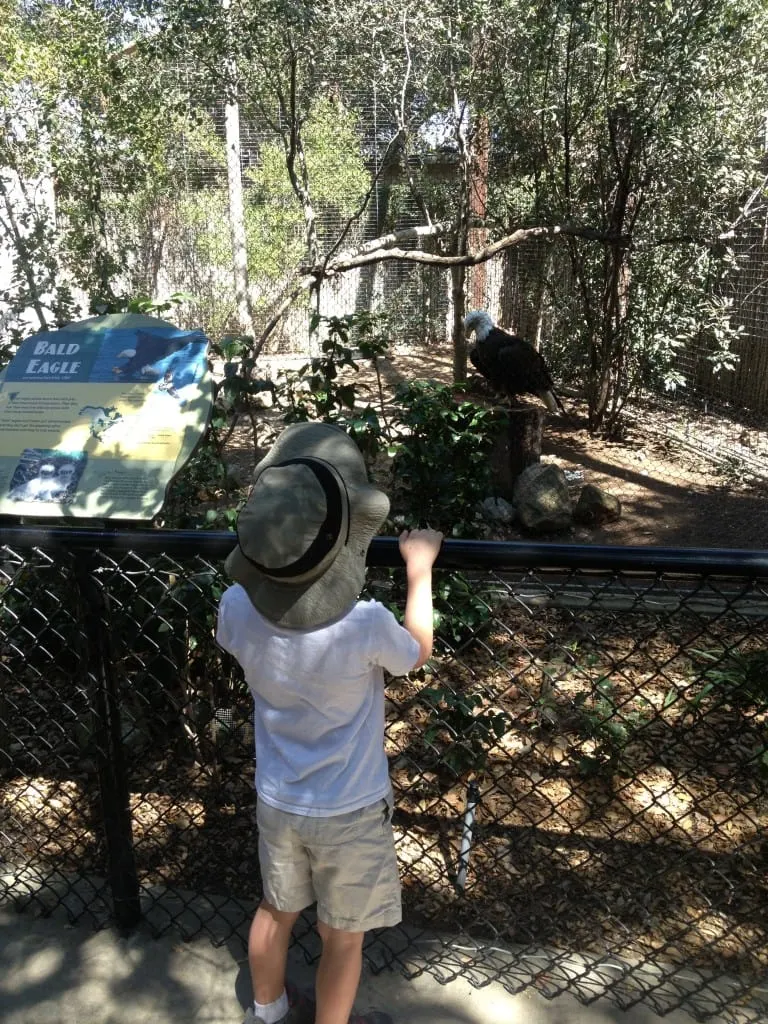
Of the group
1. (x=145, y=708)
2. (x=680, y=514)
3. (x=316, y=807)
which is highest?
(x=316, y=807)

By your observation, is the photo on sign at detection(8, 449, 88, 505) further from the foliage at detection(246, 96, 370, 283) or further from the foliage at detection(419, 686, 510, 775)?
the foliage at detection(246, 96, 370, 283)

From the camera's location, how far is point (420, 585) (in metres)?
1.48

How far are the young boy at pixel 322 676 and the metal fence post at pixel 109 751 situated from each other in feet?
1.45

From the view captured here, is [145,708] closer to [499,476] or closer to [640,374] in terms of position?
[499,476]

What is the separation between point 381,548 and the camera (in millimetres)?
1573

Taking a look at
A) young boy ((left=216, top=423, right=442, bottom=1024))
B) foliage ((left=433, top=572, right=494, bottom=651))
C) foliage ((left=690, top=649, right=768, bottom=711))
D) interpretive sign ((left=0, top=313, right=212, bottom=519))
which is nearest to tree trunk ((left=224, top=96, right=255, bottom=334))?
interpretive sign ((left=0, top=313, right=212, bottom=519))

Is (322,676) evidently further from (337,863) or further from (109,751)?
(109,751)

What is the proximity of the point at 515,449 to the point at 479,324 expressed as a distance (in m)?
2.61

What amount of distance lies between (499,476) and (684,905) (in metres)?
4.16

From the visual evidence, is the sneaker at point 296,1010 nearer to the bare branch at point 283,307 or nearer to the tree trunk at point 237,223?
the bare branch at point 283,307

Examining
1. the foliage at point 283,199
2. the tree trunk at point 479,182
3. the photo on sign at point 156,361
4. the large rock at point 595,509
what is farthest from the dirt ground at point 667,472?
the foliage at point 283,199

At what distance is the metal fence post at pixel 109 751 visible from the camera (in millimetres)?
1873

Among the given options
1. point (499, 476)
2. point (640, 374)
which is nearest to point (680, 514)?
point (499, 476)

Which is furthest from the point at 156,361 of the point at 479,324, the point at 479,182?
the point at 479,182
